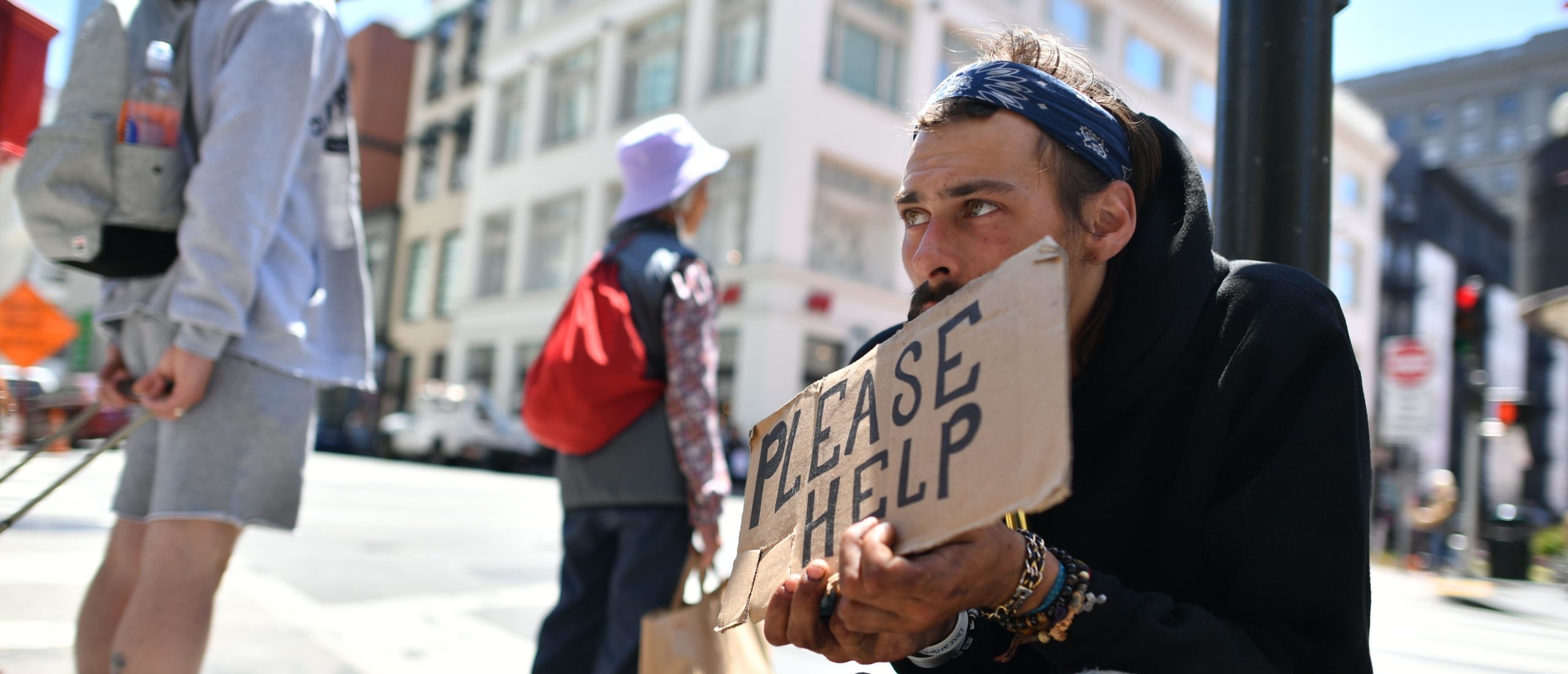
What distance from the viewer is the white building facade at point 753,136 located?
21922mm

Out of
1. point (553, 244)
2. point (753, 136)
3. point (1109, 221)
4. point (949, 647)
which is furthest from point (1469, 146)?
point (949, 647)

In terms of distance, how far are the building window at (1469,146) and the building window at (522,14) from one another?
5948cm

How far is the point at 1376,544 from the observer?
745 inches

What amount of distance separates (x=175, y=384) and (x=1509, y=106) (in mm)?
75158

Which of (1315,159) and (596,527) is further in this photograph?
(596,527)

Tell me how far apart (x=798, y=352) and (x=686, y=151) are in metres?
18.8

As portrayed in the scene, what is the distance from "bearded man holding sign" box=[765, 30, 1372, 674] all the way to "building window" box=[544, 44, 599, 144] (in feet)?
88.5

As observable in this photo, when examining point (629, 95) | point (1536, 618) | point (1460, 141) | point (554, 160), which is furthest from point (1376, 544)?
point (1460, 141)

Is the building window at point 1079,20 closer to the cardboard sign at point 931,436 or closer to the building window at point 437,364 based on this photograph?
the building window at point 437,364

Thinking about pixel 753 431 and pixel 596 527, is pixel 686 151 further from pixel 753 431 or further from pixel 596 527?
pixel 753 431

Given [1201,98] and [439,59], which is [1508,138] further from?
[439,59]

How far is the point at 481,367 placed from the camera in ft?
96.7

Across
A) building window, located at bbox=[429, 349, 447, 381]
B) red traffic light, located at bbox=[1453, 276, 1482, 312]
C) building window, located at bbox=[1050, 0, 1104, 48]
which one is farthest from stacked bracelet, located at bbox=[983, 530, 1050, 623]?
building window, located at bbox=[429, 349, 447, 381]

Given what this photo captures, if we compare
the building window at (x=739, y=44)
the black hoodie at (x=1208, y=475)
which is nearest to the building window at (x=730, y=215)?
the building window at (x=739, y=44)
